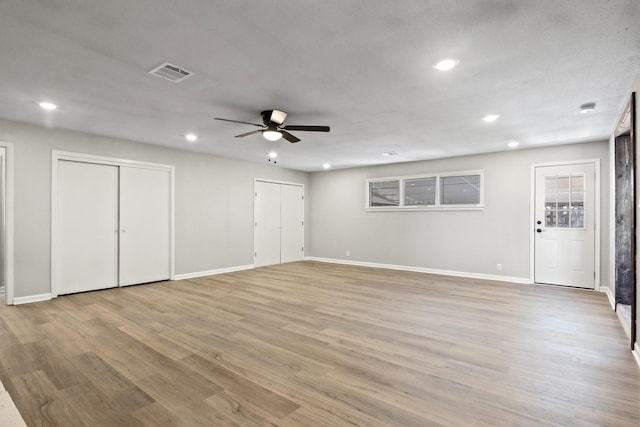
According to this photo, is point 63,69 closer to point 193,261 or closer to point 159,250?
point 159,250

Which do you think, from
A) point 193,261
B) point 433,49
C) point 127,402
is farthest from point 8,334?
point 433,49

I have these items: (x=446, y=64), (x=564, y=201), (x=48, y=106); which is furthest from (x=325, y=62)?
(x=564, y=201)

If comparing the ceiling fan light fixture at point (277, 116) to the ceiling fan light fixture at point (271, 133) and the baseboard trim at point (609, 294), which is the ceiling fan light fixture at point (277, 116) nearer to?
the ceiling fan light fixture at point (271, 133)

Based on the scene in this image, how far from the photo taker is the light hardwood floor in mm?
1973

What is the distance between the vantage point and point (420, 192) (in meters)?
7.20

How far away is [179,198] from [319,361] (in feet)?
15.3

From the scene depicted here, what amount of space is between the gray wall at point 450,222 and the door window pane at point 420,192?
0.22 meters

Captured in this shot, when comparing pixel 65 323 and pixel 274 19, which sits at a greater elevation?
pixel 274 19

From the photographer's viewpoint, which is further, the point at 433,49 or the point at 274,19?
the point at 433,49

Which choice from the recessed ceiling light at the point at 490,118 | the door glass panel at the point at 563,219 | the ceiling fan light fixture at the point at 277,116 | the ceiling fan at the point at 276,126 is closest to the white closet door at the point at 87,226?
the ceiling fan at the point at 276,126

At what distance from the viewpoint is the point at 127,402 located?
207cm

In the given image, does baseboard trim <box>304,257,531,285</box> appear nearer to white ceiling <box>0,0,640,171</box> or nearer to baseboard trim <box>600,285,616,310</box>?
baseboard trim <box>600,285,616,310</box>

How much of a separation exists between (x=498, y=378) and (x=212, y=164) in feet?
19.8

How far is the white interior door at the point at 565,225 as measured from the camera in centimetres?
535
